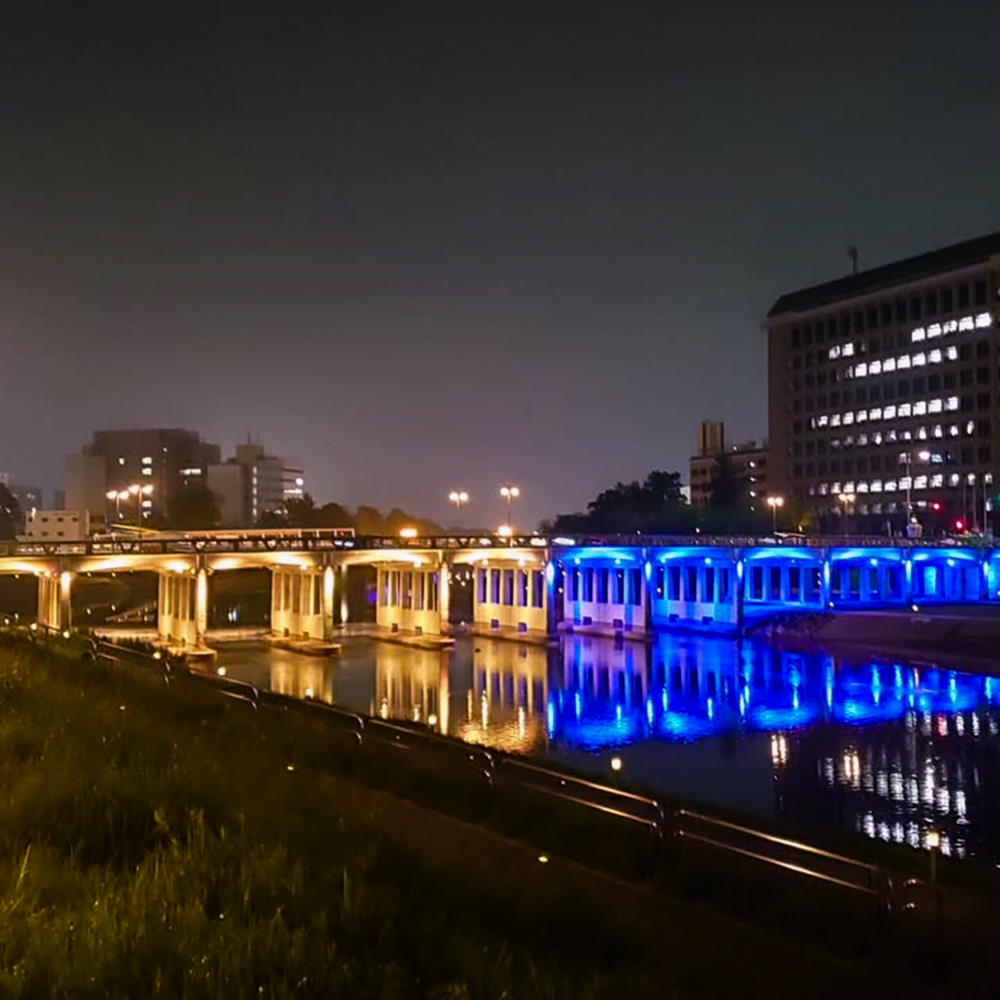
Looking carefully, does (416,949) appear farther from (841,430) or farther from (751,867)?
(841,430)

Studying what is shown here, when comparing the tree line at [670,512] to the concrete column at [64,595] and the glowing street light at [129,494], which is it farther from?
the concrete column at [64,595]

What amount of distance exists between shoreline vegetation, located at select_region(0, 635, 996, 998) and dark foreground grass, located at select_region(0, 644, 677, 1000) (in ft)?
0.08

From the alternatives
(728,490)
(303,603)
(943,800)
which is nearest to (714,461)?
(728,490)

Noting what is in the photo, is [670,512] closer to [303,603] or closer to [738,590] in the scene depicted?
[738,590]

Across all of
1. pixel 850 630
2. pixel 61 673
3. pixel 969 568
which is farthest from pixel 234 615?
pixel 61 673

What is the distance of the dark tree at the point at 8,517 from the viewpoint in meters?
131

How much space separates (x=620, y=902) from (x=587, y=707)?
4053cm

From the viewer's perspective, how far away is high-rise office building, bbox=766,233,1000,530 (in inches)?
4614

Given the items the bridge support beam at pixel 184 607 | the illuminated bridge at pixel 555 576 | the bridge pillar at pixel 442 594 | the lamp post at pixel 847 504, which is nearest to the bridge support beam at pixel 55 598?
the illuminated bridge at pixel 555 576

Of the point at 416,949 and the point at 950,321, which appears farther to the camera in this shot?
the point at 950,321

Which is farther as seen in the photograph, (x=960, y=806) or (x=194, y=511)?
(x=194, y=511)

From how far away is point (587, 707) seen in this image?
51.4 meters

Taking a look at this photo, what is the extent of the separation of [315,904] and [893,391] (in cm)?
13021

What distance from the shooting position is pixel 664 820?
14.1m
